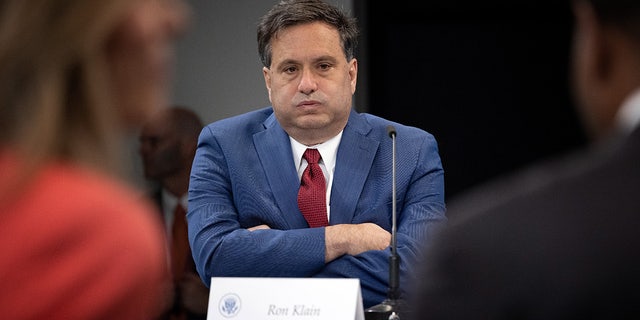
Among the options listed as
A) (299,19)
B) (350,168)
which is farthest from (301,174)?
(299,19)

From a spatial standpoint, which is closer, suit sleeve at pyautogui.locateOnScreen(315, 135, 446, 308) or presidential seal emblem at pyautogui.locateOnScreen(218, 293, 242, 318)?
presidential seal emblem at pyautogui.locateOnScreen(218, 293, 242, 318)

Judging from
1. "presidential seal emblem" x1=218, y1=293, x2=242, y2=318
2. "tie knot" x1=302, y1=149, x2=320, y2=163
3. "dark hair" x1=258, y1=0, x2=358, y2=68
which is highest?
"dark hair" x1=258, y1=0, x2=358, y2=68

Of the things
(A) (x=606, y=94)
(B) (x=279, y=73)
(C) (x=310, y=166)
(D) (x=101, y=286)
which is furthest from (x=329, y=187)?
(D) (x=101, y=286)

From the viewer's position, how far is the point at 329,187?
11.8 ft

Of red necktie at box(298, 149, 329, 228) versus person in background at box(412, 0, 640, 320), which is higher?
person in background at box(412, 0, 640, 320)

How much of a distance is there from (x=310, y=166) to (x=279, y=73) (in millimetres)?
381

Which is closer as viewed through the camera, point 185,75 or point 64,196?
point 64,196

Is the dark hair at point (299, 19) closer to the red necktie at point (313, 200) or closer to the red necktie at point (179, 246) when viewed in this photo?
the red necktie at point (313, 200)

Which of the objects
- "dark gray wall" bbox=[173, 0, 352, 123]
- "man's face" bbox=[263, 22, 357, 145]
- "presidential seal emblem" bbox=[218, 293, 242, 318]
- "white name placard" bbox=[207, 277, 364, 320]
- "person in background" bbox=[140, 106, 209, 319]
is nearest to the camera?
"white name placard" bbox=[207, 277, 364, 320]

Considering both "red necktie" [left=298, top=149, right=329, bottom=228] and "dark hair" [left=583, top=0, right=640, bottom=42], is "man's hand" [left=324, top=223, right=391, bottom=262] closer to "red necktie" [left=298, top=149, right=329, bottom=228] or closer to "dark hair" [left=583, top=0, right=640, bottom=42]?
"red necktie" [left=298, top=149, right=329, bottom=228]

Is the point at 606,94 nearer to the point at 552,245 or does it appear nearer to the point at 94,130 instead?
the point at 552,245

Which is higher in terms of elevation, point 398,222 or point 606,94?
point 606,94

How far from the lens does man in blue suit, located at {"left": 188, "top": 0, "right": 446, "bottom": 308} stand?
3332mm

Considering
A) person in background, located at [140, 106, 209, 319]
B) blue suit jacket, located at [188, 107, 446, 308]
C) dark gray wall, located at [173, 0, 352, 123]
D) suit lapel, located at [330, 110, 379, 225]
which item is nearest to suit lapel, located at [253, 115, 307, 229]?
blue suit jacket, located at [188, 107, 446, 308]
